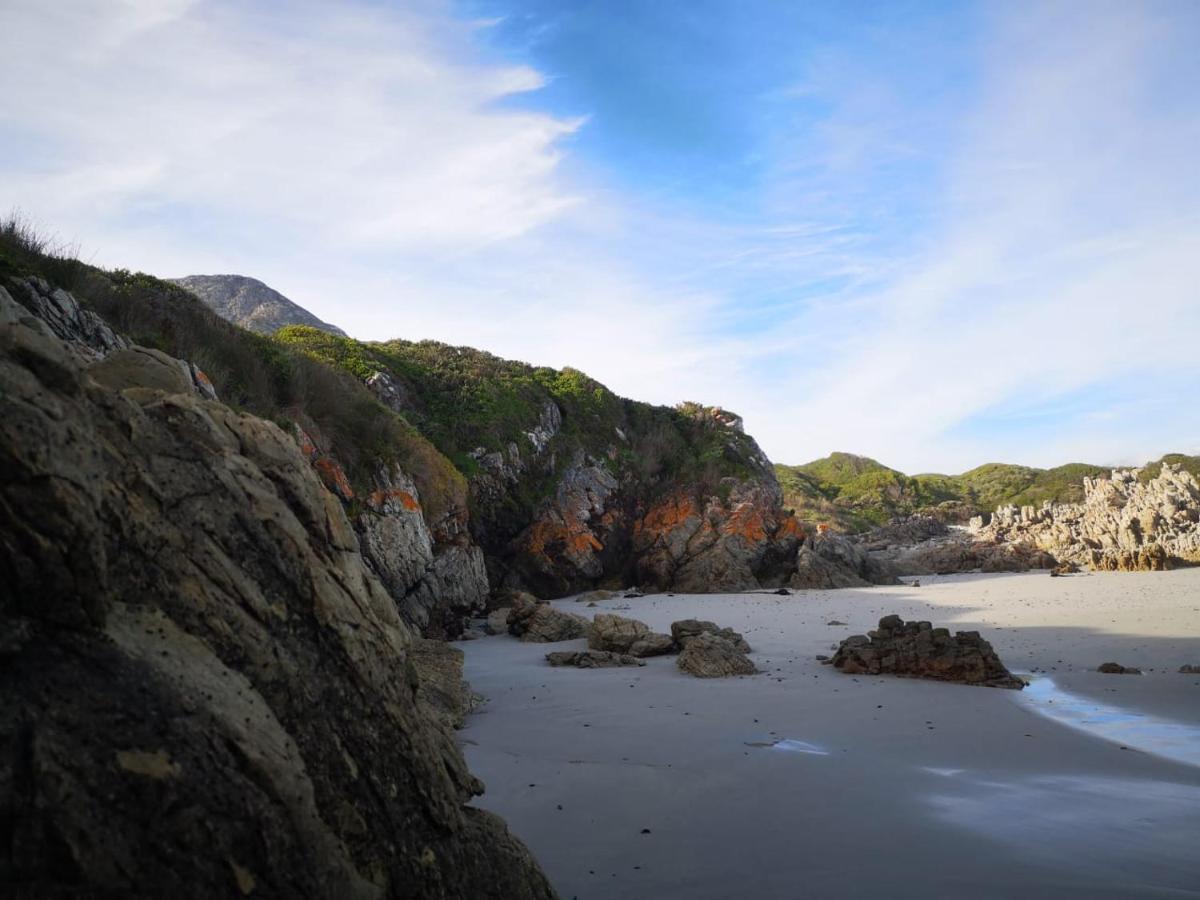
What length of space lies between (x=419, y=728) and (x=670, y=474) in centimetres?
2597

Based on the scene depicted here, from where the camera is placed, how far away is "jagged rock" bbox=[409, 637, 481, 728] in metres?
7.50

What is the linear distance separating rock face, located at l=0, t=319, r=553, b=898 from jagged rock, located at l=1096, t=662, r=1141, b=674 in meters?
9.60

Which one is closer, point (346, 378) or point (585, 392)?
point (346, 378)

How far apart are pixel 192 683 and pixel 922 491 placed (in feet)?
202

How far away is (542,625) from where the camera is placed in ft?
45.5

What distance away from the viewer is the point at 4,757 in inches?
74.6

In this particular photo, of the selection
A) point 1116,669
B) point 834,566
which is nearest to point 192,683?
point 1116,669

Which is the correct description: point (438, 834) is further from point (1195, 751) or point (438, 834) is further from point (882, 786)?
point (1195, 751)

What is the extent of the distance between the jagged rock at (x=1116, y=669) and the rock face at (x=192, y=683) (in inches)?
378

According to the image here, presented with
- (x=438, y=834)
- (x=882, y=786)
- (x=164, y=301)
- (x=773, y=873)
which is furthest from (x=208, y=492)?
(x=164, y=301)

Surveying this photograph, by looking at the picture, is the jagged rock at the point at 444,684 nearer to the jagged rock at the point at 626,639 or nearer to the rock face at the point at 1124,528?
the jagged rock at the point at 626,639

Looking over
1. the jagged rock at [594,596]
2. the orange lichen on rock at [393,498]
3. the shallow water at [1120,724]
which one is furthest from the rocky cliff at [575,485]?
the shallow water at [1120,724]

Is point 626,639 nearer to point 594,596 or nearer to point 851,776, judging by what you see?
point 851,776

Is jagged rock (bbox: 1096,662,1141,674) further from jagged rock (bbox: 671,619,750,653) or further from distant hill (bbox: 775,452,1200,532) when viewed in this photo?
distant hill (bbox: 775,452,1200,532)
